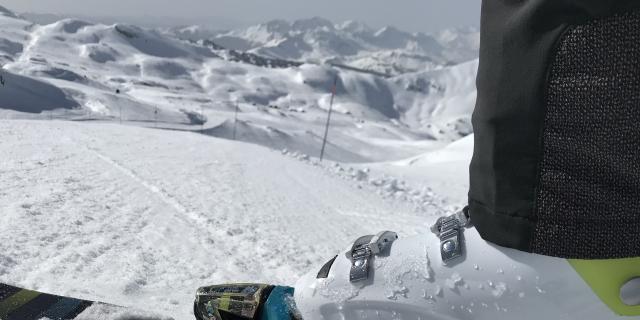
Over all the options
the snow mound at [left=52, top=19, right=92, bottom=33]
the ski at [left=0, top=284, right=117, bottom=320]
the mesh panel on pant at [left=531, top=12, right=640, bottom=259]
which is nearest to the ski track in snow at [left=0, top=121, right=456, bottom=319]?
the ski at [left=0, top=284, right=117, bottom=320]

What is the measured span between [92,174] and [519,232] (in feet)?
15.0

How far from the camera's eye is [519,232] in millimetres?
1161

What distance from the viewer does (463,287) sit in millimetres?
1250

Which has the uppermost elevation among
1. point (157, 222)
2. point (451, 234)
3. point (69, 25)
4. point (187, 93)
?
point (451, 234)

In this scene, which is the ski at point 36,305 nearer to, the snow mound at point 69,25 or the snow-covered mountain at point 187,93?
the snow-covered mountain at point 187,93

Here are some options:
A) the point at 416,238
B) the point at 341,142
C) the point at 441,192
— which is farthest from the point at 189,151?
the point at 341,142

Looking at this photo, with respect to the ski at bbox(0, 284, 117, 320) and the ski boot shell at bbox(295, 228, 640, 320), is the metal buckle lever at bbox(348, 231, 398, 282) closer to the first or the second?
the ski boot shell at bbox(295, 228, 640, 320)

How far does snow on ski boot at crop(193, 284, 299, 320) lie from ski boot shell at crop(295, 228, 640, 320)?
0.07 meters

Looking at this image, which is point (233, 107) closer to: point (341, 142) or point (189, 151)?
point (341, 142)

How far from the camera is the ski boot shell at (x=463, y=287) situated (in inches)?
44.7

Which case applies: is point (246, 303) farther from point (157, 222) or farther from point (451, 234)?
point (157, 222)

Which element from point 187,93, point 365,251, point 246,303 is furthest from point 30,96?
point 187,93

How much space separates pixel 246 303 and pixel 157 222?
2050 mm

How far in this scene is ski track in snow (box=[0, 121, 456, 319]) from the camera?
7.44 feet
